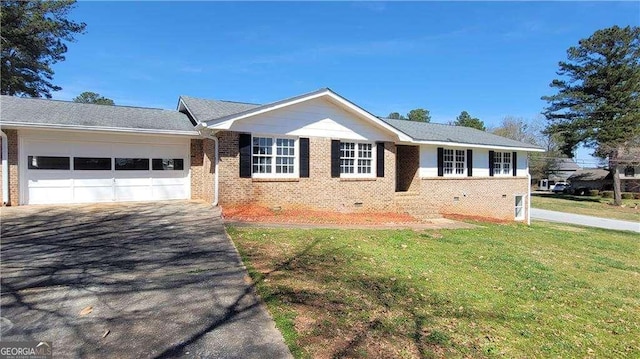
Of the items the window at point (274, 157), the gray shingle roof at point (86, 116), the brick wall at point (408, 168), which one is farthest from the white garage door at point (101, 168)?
the brick wall at point (408, 168)

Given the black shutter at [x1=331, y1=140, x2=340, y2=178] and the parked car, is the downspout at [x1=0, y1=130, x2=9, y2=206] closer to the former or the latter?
the black shutter at [x1=331, y1=140, x2=340, y2=178]

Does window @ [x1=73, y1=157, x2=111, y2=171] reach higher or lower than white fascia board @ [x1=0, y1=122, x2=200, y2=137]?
lower

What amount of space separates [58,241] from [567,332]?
8579 mm

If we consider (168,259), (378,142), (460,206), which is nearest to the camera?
(168,259)

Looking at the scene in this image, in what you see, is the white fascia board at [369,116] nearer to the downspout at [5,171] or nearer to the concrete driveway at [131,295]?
the concrete driveway at [131,295]

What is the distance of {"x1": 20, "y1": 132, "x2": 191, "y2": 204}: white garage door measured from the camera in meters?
11.4

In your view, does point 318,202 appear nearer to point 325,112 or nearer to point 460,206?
point 325,112

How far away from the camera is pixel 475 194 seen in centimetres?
1938

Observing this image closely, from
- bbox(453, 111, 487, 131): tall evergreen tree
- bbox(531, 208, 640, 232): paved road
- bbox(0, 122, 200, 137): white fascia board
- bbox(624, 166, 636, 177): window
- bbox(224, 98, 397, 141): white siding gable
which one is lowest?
bbox(531, 208, 640, 232): paved road

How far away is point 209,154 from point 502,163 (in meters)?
16.7

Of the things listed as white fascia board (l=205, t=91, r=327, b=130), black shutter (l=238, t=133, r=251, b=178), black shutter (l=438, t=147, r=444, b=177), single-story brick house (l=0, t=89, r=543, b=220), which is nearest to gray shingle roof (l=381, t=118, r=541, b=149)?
black shutter (l=438, t=147, r=444, b=177)

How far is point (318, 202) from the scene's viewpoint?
44.8ft

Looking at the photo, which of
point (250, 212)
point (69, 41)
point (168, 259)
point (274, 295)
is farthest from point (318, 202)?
point (69, 41)

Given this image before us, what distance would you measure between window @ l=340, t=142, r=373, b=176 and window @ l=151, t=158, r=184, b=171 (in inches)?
246
